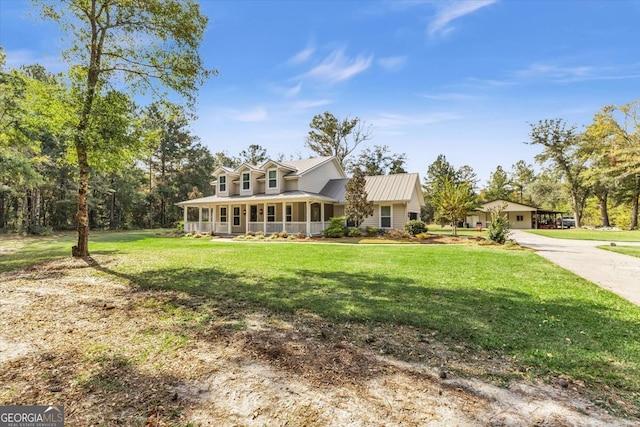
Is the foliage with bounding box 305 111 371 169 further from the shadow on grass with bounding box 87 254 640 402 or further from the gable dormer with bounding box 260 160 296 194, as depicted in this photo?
the shadow on grass with bounding box 87 254 640 402

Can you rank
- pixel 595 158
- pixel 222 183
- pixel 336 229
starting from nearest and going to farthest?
pixel 336 229 → pixel 222 183 → pixel 595 158

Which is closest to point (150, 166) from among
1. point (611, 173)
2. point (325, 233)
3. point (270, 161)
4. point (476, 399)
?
point (270, 161)

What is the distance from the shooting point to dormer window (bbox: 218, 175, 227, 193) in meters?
25.2

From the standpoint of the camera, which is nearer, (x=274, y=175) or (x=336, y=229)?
(x=336, y=229)

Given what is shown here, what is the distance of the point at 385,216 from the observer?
71.2 feet

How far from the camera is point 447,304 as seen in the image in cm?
520

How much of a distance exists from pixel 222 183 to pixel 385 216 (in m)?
13.6

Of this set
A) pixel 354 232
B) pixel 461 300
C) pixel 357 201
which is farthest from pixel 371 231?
pixel 461 300

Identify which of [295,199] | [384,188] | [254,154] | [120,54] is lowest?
[295,199]

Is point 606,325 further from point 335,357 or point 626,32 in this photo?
point 626,32

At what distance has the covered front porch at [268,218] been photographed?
828 inches

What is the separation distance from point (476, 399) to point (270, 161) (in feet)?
70.9

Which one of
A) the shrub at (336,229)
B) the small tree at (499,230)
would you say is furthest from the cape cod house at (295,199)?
the small tree at (499,230)

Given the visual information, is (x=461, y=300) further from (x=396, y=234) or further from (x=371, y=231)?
(x=371, y=231)
